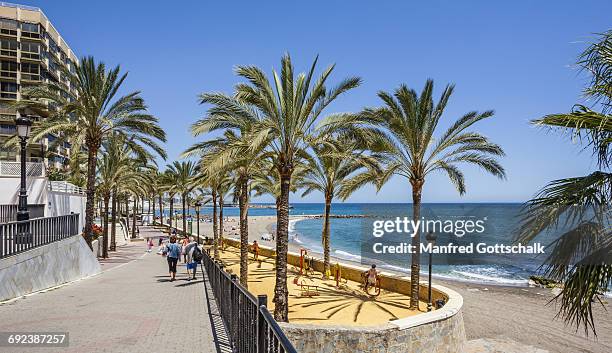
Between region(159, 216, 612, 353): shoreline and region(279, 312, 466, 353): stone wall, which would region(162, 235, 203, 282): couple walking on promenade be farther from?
region(159, 216, 612, 353): shoreline

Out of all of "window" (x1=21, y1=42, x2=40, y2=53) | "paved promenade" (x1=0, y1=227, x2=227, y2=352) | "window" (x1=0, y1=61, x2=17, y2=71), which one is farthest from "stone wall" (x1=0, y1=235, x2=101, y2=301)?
"window" (x1=21, y1=42, x2=40, y2=53)

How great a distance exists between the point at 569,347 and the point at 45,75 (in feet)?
222

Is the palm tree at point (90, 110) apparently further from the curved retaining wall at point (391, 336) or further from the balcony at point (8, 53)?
the balcony at point (8, 53)

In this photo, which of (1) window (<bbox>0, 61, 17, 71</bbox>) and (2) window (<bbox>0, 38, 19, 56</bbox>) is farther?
(1) window (<bbox>0, 61, 17, 71</bbox>)

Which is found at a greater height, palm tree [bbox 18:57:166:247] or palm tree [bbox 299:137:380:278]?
palm tree [bbox 18:57:166:247]

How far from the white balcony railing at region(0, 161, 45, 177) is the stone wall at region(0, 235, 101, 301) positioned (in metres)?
6.94

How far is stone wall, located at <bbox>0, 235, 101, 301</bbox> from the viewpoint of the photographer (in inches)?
376

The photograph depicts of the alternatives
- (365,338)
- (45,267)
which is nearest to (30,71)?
(45,267)

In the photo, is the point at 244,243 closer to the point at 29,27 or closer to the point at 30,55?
the point at 30,55

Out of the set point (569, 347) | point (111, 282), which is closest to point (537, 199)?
point (111, 282)

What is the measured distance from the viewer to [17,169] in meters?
20.1

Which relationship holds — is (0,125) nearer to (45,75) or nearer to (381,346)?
(45,75)

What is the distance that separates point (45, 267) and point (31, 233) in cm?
123

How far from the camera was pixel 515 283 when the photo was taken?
3706 centimetres
